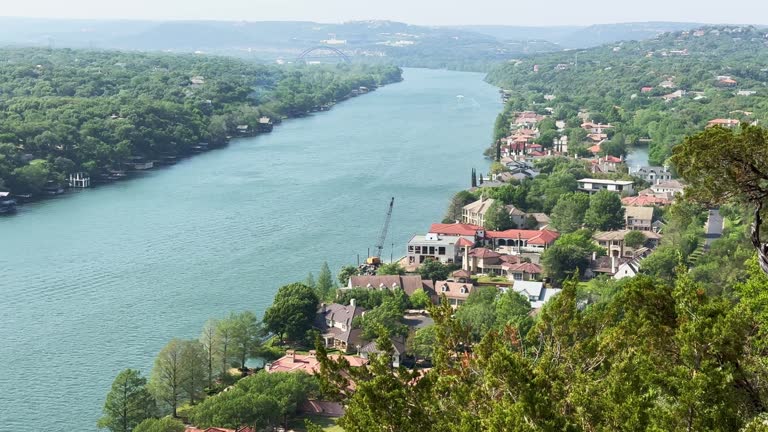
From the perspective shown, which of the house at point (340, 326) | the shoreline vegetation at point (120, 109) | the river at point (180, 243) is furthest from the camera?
the shoreline vegetation at point (120, 109)

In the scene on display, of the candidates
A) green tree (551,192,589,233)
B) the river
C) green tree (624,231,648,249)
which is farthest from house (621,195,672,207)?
the river

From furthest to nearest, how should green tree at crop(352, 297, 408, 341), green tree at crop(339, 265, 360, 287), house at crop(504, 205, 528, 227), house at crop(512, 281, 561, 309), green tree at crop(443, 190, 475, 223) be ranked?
green tree at crop(443, 190, 475, 223) → house at crop(504, 205, 528, 227) → green tree at crop(339, 265, 360, 287) → house at crop(512, 281, 561, 309) → green tree at crop(352, 297, 408, 341)

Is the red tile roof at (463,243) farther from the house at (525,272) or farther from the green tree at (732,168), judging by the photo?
the green tree at (732,168)

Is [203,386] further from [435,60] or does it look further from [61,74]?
[435,60]

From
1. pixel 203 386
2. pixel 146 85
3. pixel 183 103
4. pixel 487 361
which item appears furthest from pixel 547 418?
pixel 146 85

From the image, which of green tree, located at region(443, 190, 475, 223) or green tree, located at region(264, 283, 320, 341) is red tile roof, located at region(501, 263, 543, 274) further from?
green tree, located at region(264, 283, 320, 341)

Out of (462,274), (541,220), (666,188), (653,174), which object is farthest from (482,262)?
(653,174)

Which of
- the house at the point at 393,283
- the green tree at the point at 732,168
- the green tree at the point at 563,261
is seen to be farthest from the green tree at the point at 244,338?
the green tree at the point at 732,168
